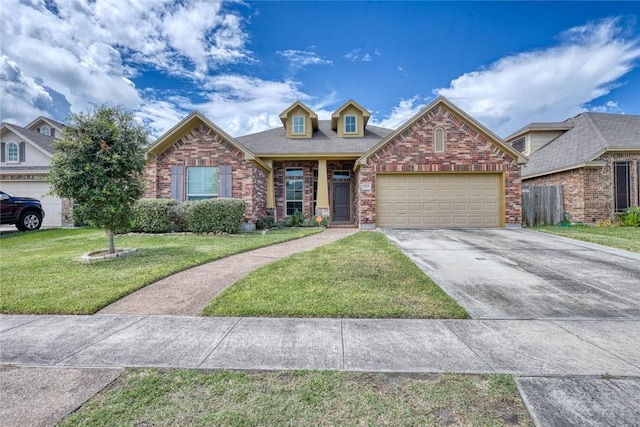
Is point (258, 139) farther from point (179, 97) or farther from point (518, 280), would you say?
A: point (518, 280)

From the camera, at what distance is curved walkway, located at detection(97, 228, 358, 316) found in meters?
3.95

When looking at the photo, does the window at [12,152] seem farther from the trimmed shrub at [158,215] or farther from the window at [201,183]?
the window at [201,183]

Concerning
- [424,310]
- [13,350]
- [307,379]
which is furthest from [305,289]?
[13,350]

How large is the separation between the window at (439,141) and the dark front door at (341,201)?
16.1 feet

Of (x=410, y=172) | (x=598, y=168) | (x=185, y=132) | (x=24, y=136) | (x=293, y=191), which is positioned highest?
(x=24, y=136)

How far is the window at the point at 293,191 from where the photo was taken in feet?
50.7

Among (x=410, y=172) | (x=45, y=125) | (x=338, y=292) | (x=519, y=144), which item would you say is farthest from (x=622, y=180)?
(x=45, y=125)

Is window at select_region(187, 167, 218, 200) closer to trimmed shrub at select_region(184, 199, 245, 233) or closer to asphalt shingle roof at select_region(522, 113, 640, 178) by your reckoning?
trimmed shrub at select_region(184, 199, 245, 233)

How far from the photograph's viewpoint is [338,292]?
4438mm

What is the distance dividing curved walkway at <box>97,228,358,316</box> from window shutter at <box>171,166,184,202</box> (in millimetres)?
7014

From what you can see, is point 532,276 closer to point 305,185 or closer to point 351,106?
point 305,185

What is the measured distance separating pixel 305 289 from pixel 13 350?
10.8 ft

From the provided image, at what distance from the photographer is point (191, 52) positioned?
13094 mm

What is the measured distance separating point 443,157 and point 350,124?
6.02 metres
